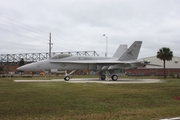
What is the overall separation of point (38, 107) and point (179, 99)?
725 cm

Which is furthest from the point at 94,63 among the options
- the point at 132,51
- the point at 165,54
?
the point at 165,54

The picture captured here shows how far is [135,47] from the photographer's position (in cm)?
2952

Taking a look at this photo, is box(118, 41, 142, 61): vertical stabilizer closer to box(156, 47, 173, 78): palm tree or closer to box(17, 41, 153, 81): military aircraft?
box(17, 41, 153, 81): military aircraft

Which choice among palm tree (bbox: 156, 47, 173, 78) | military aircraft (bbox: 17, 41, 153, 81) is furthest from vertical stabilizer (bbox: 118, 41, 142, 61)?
palm tree (bbox: 156, 47, 173, 78)

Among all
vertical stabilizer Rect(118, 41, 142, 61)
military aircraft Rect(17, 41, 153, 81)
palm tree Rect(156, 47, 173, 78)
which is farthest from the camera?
palm tree Rect(156, 47, 173, 78)

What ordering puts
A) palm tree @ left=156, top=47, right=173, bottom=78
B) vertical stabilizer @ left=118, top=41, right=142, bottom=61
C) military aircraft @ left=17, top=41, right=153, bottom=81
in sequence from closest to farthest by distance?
military aircraft @ left=17, top=41, right=153, bottom=81, vertical stabilizer @ left=118, top=41, right=142, bottom=61, palm tree @ left=156, top=47, right=173, bottom=78

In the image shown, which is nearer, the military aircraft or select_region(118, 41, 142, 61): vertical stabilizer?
the military aircraft

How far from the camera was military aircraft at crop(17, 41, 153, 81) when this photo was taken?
90.4ft

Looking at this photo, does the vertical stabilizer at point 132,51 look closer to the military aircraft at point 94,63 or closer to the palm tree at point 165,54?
the military aircraft at point 94,63

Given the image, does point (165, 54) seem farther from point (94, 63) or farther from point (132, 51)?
point (94, 63)

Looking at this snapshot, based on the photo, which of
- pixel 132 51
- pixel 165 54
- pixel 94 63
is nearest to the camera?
pixel 94 63

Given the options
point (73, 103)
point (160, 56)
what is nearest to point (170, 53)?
point (160, 56)

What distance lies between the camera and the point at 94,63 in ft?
96.6

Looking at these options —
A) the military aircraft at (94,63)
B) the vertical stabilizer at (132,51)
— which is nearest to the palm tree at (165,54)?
the military aircraft at (94,63)
